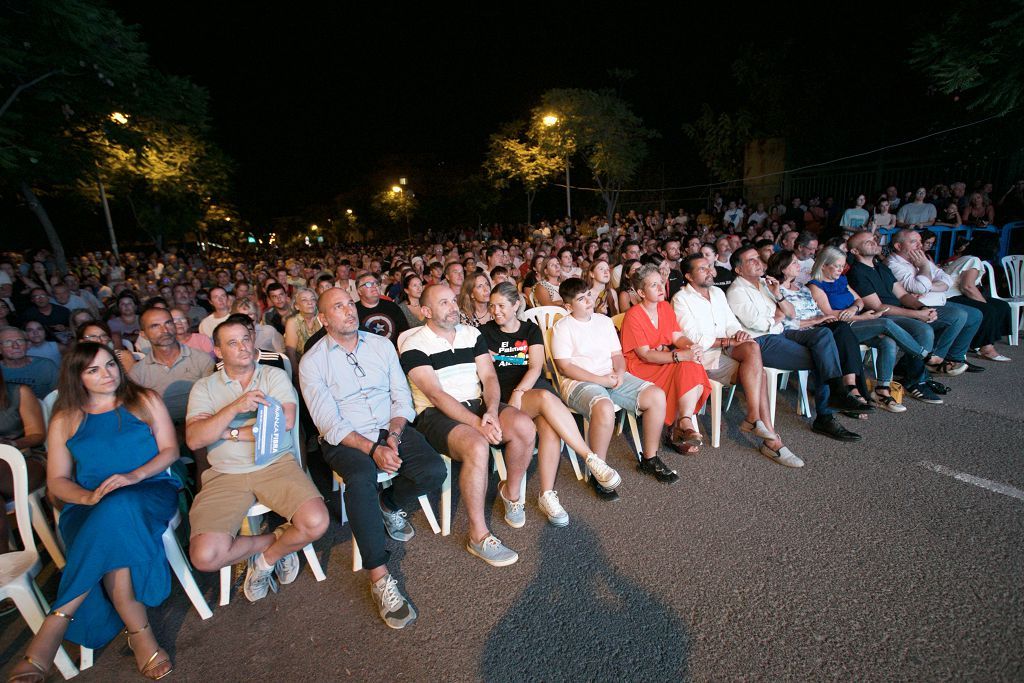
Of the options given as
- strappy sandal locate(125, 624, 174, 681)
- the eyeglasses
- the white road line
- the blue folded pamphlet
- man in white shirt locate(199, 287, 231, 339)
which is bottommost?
strappy sandal locate(125, 624, 174, 681)

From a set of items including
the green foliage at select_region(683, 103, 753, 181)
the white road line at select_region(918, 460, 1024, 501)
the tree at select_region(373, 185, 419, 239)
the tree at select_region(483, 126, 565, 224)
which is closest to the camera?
the white road line at select_region(918, 460, 1024, 501)

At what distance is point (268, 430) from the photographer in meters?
2.65

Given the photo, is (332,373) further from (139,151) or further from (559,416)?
(139,151)

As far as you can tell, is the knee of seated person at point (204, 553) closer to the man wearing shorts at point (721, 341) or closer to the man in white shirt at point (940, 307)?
the man wearing shorts at point (721, 341)

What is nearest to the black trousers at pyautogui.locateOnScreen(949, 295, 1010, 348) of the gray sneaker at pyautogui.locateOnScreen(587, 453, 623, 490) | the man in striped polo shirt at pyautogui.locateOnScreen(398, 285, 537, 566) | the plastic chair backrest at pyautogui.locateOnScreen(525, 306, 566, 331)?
the plastic chair backrest at pyautogui.locateOnScreen(525, 306, 566, 331)

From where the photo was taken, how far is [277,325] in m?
5.99

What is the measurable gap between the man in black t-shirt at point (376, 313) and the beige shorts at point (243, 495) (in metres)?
1.94

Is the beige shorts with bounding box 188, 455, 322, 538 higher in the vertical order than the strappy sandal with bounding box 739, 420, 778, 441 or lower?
higher

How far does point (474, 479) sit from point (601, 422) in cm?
96

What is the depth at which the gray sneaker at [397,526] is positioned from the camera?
3.03 meters

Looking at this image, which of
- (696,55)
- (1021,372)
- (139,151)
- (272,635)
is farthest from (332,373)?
(696,55)

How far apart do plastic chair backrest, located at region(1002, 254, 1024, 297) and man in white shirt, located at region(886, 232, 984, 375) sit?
152cm

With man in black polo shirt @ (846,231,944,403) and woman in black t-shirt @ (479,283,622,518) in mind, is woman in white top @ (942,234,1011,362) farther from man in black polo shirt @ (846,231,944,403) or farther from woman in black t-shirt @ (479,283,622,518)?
woman in black t-shirt @ (479,283,622,518)

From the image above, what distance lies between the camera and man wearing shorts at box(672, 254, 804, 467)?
12.6 ft
